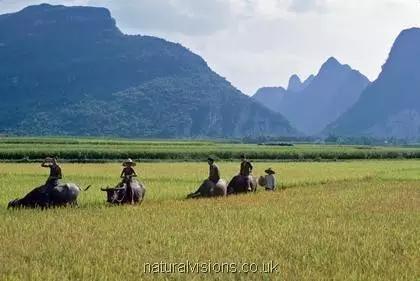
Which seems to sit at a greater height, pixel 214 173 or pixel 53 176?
pixel 53 176

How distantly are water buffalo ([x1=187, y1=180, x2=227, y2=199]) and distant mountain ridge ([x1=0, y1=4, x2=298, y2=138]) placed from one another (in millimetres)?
125606

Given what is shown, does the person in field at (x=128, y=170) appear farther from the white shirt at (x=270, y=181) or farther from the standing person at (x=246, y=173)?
the white shirt at (x=270, y=181)

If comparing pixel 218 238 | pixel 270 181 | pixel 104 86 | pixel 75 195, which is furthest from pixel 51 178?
pixel 104 86

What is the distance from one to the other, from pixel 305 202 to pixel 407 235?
514 cm

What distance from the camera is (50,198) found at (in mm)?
13141

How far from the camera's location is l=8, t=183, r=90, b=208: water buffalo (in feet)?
42.7

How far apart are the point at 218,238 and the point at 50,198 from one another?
541 centimetres

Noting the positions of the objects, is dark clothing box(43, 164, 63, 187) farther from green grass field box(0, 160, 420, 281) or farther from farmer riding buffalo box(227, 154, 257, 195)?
farmer riding buffalo box(227, 154, 257, 195)

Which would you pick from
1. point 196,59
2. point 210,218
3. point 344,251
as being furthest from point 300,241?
point 196,59

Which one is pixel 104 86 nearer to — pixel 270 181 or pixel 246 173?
pixel 270 181

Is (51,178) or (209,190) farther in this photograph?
(209,190)

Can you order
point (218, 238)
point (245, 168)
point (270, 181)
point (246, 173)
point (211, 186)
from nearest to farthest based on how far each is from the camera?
point (218, 238)
point (211, 186)
point (245, 168)
point (246, 173)
point (270, 181)

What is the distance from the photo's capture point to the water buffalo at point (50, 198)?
13.0 m

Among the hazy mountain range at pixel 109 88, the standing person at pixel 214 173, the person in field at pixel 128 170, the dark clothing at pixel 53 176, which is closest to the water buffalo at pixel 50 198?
the dark clothing at pixel 53 176
